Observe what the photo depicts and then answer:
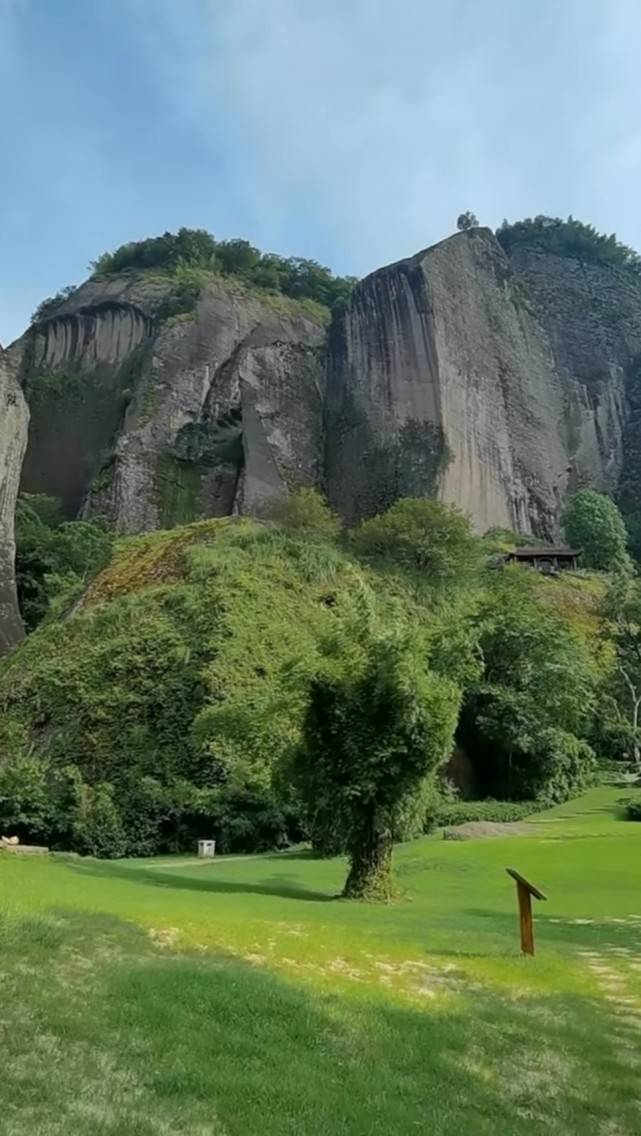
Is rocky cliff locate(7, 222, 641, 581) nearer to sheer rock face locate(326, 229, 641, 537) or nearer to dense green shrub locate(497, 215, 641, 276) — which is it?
sheer rock face locate(326, 229, 641, 537)

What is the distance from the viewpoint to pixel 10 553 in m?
43.2

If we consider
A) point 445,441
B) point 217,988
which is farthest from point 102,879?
point 445,441

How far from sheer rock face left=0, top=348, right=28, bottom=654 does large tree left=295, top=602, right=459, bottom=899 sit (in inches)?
1102

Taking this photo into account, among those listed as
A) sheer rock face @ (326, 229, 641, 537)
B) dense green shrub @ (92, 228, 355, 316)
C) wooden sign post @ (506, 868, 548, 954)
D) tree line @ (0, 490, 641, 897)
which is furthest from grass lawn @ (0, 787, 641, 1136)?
dense green shrub @ (92, 228, 355, 316)

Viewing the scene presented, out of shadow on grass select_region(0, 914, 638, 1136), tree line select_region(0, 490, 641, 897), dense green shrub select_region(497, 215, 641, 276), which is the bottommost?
shadow on grass select_region(0, 914, 638, 1136)

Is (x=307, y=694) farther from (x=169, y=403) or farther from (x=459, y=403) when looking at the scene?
(x=459, y=403)

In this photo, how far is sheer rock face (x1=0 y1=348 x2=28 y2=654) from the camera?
40938mm

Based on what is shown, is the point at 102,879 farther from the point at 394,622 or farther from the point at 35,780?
the point at 35,780

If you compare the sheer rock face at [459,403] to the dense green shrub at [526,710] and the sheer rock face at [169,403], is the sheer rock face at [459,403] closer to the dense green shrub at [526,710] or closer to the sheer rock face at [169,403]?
the sheer rock face at [169,403]

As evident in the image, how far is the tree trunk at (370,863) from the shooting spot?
14.7 m

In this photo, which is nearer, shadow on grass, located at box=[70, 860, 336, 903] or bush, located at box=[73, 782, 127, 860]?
shadow on grass, located at box=[70, 860, 336, 903]

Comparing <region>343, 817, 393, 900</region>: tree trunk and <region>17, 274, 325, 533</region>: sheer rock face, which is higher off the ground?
<region>17, 274, 325, 533</region>: sheer rock face

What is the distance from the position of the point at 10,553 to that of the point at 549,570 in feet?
92.6

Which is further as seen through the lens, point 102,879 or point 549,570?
point 549,570
